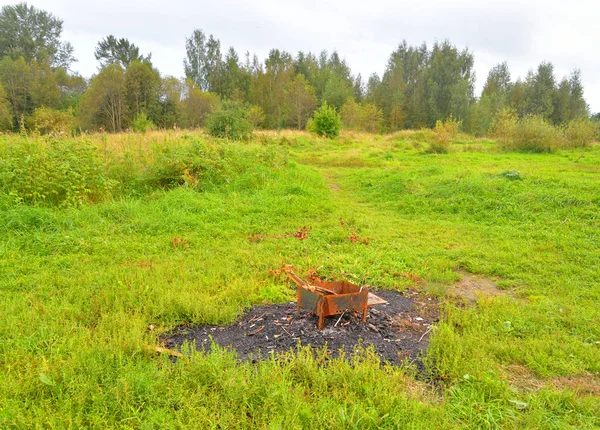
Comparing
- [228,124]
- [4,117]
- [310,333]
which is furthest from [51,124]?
[4,117]

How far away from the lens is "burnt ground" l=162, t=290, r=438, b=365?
10.8 feet

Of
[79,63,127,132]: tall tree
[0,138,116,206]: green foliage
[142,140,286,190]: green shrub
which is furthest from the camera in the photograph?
[79,63,127,132]: tall tree

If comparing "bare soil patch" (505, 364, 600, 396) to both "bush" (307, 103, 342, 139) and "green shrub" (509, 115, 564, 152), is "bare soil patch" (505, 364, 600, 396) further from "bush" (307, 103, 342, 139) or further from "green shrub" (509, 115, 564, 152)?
"bush" (307, 103, 342, 139)

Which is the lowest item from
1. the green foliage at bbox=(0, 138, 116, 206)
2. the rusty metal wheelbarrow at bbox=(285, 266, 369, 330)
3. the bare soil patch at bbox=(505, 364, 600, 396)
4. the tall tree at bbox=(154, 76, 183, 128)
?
the bare soil patch at bbox=(505, 364, 600, 396)

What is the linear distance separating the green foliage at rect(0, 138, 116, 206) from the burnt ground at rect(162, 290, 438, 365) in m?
4.84

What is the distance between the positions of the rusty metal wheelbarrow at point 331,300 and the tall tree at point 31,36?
4843 centimetres

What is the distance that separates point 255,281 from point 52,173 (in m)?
4.97

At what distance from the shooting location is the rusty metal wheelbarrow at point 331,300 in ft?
11.4

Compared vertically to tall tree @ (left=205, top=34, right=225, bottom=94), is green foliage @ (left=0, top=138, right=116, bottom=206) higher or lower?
lower

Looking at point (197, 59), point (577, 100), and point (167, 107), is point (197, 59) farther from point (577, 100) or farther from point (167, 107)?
point (577, 100)

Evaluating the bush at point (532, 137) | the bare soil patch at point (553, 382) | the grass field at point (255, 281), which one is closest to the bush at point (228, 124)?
the grass field at point (255, 281)

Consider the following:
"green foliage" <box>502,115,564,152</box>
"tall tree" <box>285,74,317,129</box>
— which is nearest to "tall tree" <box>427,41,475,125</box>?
"tall tree" <box>285,74,317,129</box>

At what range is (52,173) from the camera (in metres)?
7.10

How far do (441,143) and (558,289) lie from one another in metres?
15.7
